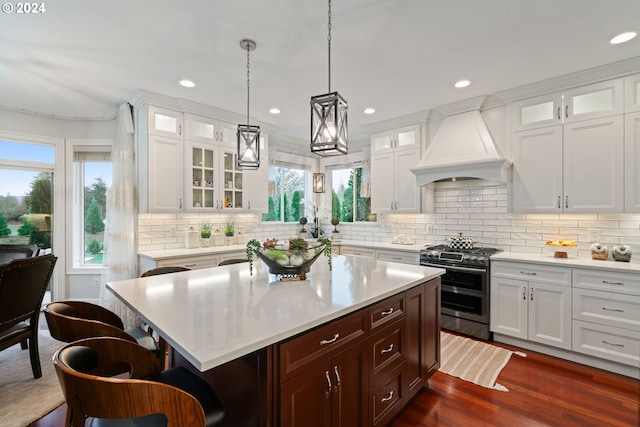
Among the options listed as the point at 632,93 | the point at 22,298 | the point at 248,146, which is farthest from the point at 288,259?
the point at 632,93

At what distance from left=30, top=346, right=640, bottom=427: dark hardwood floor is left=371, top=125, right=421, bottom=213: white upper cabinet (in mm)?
2222

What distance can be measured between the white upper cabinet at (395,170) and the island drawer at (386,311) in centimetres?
242

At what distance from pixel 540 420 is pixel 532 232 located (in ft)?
7.01

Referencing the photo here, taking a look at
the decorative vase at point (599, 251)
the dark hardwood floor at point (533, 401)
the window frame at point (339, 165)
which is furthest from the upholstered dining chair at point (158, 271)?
the decorative vase at point (599, 251)

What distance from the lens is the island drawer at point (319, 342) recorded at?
1.22 metres

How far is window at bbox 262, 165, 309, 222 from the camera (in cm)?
530

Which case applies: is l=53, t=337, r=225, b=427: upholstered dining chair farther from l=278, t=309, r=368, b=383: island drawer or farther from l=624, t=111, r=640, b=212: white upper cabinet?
l=624, t=111, r=640, b=212: white upper cabinet

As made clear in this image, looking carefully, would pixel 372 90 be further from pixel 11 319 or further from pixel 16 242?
pixel 16 242

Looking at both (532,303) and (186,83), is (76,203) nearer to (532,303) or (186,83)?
(186,83)

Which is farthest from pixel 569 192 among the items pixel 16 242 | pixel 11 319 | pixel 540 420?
pixel 16 242

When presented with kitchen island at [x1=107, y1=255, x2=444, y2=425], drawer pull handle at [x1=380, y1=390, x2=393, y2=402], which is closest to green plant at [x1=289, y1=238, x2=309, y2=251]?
kitchen island at [x1=107, y1=255, x2=444, y2=425]

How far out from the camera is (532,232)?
350 cm

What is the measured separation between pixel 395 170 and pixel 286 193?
211 cm

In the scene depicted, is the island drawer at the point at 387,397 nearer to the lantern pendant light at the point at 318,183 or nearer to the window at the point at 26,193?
the lantern pendant light at the point at 318,183
